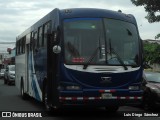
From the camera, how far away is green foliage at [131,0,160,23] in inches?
1168

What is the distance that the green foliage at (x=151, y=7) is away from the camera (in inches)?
1168

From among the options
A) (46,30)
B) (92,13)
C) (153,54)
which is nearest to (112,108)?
(46,30)

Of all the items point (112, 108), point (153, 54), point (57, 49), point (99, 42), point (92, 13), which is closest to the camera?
point (57, 49)

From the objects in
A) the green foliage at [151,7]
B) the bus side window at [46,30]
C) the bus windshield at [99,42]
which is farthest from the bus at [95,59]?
the green foliage at [151,7]

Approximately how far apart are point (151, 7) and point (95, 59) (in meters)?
19.8

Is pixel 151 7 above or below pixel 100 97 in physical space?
above

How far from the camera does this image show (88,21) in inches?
459

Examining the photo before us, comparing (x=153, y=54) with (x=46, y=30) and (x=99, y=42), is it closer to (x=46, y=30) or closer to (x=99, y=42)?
(x=46, y=30)

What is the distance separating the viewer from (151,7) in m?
30.1

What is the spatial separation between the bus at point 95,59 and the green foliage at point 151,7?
1784cm

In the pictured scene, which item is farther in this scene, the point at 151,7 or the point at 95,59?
the point at 151,7

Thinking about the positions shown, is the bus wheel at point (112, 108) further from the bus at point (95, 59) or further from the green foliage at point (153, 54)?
the green foliage at point (153, 54)

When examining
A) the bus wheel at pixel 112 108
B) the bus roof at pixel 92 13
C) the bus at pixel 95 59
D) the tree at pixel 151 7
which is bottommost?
the bus wheel at pixel 112 108

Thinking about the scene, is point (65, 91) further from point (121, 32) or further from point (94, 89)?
point (121, 32)
